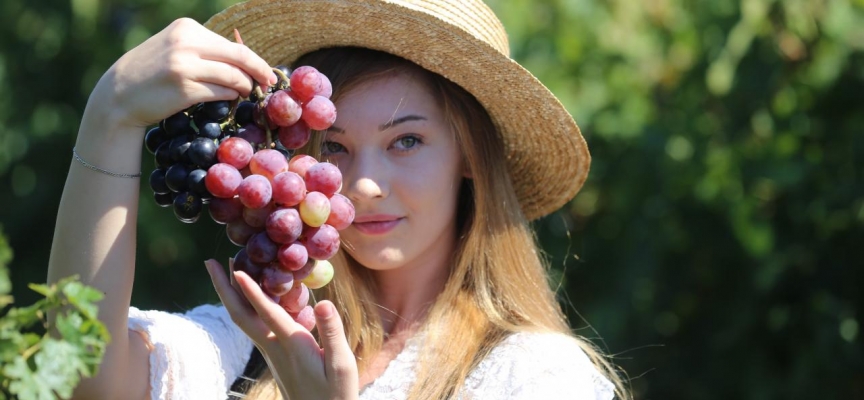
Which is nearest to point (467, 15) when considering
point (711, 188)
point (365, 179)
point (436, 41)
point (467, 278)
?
point (436, 41)

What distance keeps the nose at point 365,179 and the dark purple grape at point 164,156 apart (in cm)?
36

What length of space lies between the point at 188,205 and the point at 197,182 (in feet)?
0.11

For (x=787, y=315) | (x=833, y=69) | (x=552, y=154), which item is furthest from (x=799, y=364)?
(x=552, y=154)

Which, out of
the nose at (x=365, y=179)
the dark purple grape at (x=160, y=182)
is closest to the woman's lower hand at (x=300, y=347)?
the dark purple grape at (x=160, y=182)

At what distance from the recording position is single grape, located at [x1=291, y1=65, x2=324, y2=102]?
1211mm

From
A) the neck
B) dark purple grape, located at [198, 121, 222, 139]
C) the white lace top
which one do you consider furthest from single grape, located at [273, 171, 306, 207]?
the neck

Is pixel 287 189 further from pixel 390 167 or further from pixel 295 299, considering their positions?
pixel 390 167

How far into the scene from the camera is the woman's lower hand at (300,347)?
1.23 meters

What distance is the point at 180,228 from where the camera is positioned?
299 cm

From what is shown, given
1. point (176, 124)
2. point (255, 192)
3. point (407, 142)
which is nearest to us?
point (255, 192)

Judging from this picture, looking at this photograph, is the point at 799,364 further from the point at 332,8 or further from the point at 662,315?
the point at 332,8

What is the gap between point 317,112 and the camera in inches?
47.6

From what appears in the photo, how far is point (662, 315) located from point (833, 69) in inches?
32.0

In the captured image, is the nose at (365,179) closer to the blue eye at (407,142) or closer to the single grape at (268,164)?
the blue eye at (407,142)
